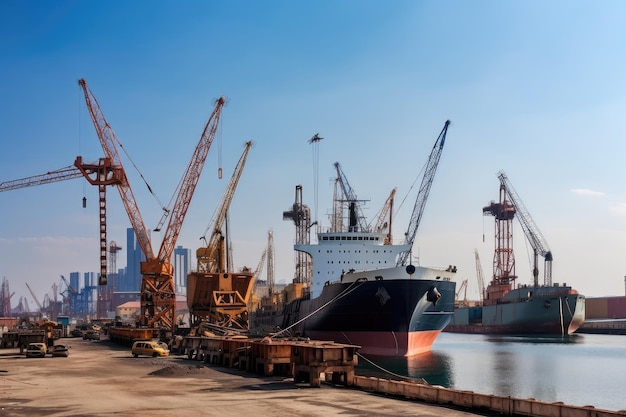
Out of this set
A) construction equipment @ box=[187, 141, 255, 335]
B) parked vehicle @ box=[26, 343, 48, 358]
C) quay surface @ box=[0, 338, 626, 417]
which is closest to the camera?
quay surface @ box=[0, 338, 626, 417]

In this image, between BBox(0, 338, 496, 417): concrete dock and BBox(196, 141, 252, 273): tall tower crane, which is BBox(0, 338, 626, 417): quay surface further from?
BBox(196, 141, 252, 273): tall tower crane

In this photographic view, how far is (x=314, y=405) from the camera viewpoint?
68.0 ft

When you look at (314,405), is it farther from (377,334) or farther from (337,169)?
(337,169)

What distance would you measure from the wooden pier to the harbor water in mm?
5123

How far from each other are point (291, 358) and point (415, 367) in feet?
71.8

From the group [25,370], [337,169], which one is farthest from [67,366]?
[337,169]

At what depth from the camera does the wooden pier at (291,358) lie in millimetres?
26094

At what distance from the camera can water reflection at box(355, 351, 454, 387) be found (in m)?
41.6

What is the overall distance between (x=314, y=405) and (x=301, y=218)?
91.9m

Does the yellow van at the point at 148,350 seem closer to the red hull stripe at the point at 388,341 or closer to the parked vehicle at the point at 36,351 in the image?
the parked vehicle at the point at 36,351


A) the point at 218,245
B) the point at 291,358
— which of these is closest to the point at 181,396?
the point at 291,358

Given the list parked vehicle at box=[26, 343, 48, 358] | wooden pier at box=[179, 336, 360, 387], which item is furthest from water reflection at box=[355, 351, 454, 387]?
parked vehicle at box=[26, 343, 48, 358]

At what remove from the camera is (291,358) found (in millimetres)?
28500

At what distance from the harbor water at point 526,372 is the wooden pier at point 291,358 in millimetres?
5123
